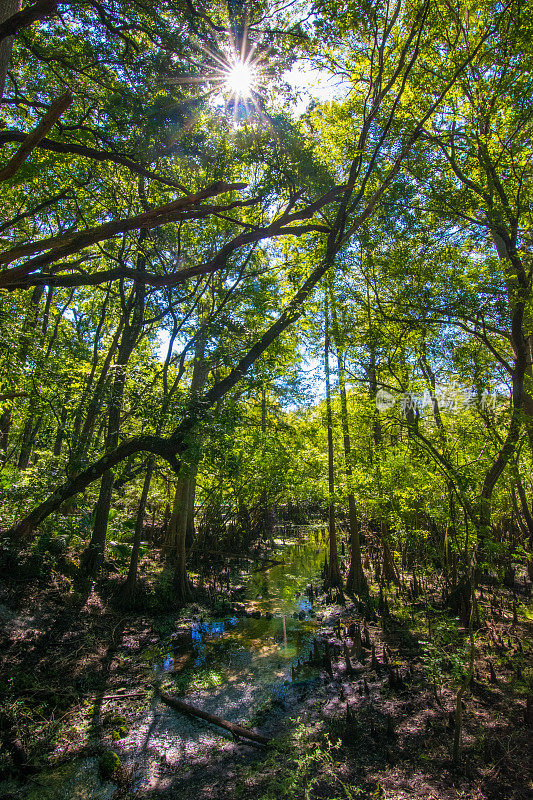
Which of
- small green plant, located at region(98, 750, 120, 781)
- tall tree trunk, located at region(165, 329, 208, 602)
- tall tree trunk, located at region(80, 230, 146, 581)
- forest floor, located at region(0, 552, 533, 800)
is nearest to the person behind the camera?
forest floor, located at region(0, 552, 533, 800)

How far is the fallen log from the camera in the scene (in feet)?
15.5

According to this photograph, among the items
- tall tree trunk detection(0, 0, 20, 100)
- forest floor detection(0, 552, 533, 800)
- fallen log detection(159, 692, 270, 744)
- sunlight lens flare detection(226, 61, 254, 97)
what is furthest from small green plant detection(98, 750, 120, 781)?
sunlight lens flare detection(226, 61, 254, 97)

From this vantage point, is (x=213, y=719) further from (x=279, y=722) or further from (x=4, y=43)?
(x=4, y=43)

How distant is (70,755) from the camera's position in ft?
14.3

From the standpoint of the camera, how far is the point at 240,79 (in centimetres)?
Answer: 618

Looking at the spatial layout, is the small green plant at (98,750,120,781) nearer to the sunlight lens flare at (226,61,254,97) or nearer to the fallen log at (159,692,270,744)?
the fallen log at (159,692,270,744)

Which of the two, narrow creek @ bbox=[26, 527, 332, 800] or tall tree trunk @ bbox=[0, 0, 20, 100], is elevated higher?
tall tree trunk @ bbox=[0, 0, 20, 100]

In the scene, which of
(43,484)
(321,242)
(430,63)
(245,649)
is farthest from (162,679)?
(430,63)

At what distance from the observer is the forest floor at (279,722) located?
3.90 metres

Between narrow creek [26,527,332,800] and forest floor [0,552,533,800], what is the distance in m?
0.03

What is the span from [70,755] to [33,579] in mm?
3782

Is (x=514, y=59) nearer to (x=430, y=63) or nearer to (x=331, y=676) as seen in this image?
(x=430, y=63)

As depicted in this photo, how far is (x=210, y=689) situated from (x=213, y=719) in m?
1.01

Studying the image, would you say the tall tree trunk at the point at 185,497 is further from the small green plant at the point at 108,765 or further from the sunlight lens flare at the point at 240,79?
the sunlight lens flare at the point at 240,79
